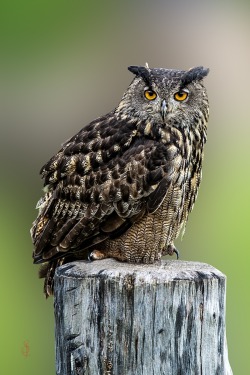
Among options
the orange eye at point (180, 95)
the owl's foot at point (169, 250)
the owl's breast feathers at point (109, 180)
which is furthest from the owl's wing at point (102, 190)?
the owl's foot at point (169, 250)

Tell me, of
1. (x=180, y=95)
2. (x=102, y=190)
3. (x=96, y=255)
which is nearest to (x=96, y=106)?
(x=180, y=95)

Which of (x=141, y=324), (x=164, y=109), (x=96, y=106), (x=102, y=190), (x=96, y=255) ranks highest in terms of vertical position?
(x=96, y=106)

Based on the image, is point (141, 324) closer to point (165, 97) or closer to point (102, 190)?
point (102, 190)

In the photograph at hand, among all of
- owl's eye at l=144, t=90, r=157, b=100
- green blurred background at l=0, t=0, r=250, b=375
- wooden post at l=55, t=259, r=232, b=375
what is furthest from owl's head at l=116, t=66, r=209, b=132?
green blurred background at l=0, t=0, r=250, b=375

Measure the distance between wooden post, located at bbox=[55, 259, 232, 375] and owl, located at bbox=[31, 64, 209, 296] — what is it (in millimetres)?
687

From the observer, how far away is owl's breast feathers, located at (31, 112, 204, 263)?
13.8 feet

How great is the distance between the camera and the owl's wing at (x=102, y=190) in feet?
13.8

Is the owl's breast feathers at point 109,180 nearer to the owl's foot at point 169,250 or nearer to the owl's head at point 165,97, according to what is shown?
the owl's head at point 165,97

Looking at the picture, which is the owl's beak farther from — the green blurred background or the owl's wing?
A: the green blurred background

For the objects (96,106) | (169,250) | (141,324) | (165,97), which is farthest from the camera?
(96,106)

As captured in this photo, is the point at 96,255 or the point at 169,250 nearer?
the point at 96,255

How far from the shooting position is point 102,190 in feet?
14.0

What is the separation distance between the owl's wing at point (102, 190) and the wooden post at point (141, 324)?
0.73m

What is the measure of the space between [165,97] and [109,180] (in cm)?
44
